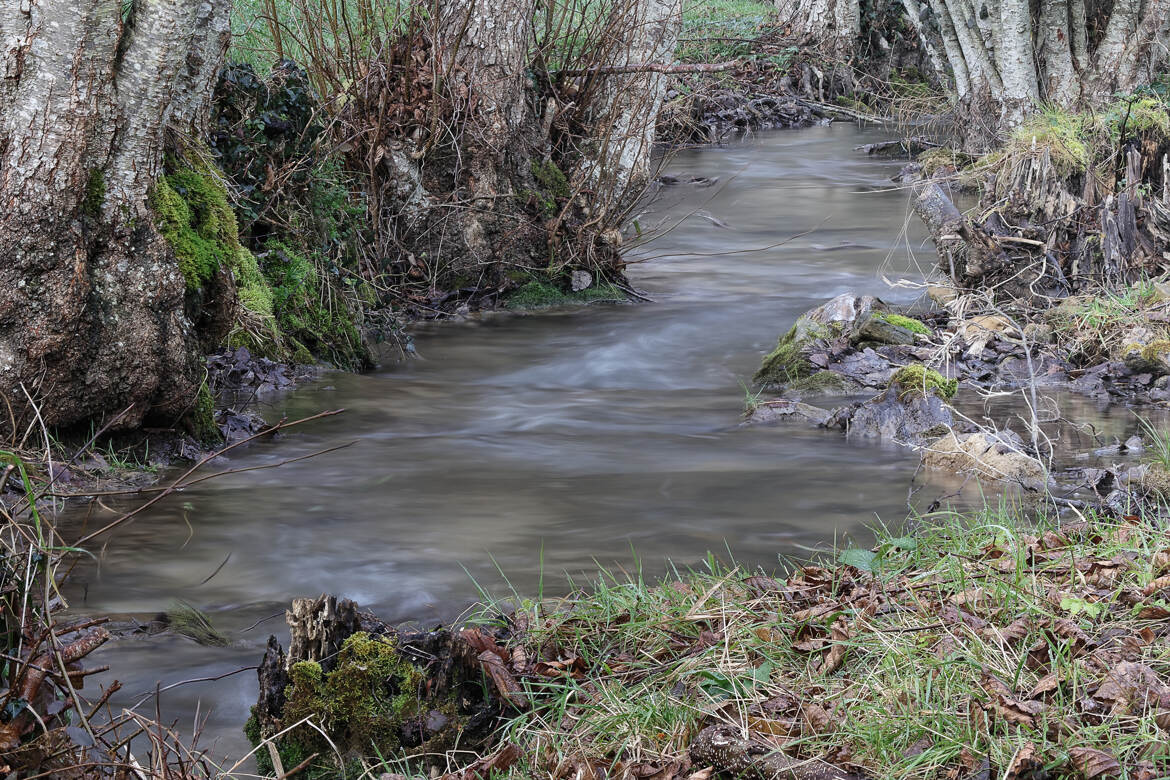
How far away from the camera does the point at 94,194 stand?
525 cm

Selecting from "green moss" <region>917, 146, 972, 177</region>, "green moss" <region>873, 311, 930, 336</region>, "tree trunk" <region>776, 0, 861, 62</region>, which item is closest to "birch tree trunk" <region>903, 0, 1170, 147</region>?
"green moss" <region>917, 146, 972, 177</region>

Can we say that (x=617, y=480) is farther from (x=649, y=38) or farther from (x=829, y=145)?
(x=829, y=145)

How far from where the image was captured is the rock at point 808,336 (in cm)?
792

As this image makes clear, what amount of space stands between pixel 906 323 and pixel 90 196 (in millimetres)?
5678

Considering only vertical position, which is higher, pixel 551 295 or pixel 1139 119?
pixel 1139 119

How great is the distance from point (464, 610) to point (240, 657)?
852 mm

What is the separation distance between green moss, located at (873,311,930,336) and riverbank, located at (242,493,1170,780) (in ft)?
14.0

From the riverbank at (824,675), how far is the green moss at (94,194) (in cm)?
266

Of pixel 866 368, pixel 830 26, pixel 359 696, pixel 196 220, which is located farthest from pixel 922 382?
pixel 830 26

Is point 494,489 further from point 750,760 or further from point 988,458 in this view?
point 750,760

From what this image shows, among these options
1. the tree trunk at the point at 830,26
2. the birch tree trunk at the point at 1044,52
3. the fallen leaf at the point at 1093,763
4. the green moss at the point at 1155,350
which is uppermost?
the tree trunk at the point at 830,26

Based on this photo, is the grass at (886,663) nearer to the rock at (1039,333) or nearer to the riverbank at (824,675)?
the riverbank at (824,675)

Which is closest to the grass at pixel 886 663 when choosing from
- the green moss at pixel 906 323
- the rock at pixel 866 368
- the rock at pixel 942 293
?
the rock at pixel 866 368

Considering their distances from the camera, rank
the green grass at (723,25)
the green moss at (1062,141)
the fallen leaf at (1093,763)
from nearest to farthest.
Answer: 1. the fallen leaf at (1093,763)
2. the green moss at (1062,141)
3. the green grass at (723,25)
